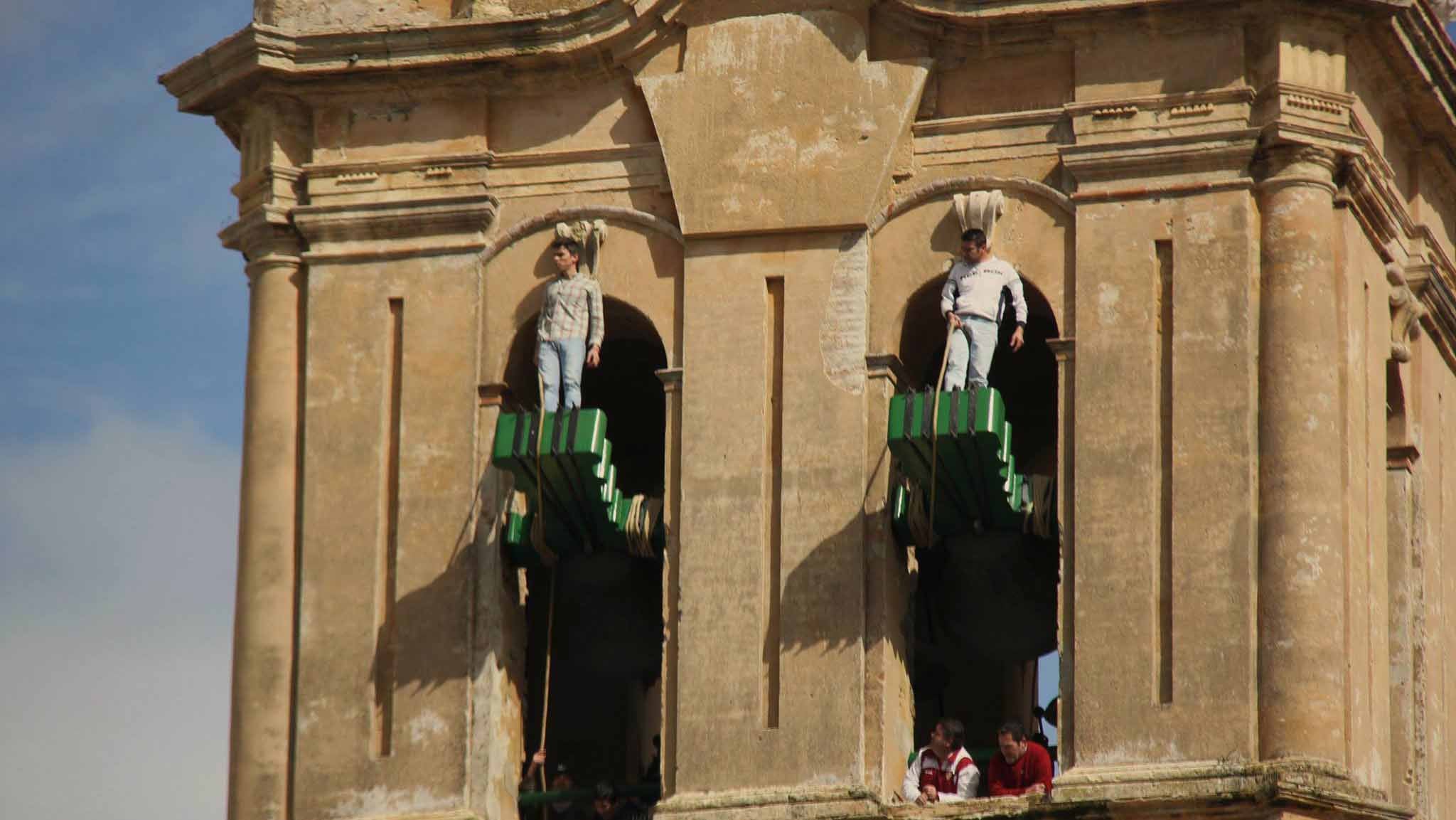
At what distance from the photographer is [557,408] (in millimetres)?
43656

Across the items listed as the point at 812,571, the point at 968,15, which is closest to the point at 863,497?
the point at 812,571

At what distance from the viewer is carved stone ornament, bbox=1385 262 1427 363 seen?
44594 mm

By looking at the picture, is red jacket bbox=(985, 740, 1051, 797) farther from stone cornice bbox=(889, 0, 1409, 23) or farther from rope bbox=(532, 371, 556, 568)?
stone cornice bbox=(889, 0, 1409, 23)

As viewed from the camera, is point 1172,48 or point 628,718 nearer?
point 1172,48

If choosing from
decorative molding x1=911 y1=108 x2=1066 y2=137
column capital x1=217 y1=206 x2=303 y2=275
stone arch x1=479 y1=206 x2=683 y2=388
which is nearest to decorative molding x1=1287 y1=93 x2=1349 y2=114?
decorative molding x1=911 y1=108 x2=1066 y2=137

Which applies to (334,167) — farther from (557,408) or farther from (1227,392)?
(1227,392)

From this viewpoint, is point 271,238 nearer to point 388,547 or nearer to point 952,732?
point 388,547

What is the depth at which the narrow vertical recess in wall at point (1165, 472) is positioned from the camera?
137 feet

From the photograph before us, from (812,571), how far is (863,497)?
66cm

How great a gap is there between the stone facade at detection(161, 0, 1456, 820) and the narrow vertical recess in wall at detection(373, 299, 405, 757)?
38mm

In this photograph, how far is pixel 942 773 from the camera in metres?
42.5

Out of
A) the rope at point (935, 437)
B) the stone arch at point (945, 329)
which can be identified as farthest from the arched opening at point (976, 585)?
the rope at point (935, 437)

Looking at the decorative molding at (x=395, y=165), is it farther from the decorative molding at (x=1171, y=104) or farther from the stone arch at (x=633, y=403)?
the decorative molding at (x=1171, y=104)

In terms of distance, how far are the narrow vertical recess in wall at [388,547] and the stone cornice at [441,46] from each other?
191cm
